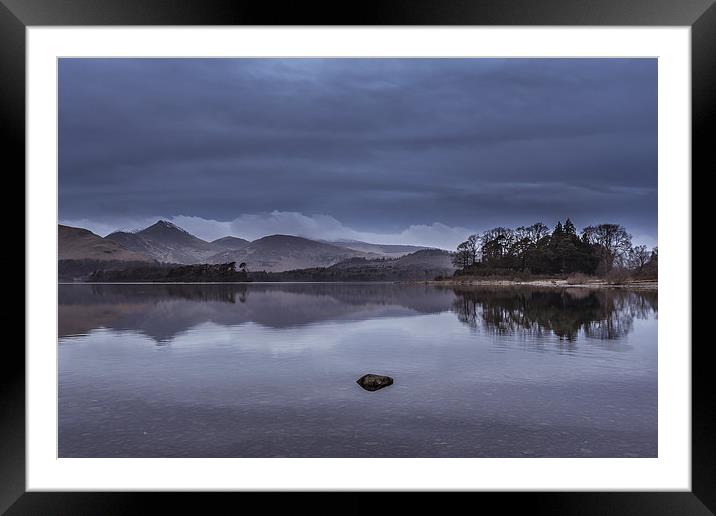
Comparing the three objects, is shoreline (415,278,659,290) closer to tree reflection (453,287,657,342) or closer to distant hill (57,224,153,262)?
tree reflection (453,287,657,342)

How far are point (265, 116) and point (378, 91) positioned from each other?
2271 centimetres

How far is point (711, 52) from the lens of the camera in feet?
7.48

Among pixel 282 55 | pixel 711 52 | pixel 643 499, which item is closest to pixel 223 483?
pixel 643 499

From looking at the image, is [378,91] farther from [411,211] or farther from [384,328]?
[384,328]

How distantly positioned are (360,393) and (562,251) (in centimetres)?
3952

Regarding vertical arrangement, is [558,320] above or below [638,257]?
below

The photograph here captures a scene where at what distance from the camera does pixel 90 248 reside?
71.8 meters

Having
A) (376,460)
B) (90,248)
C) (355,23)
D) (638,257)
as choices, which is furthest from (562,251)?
(90,248)

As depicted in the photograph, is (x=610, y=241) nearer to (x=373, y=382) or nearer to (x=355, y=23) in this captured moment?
Answer: (x=373, y=382)

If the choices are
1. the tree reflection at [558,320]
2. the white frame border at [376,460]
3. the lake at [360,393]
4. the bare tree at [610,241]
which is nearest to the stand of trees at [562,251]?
the bare tree at [610,241]

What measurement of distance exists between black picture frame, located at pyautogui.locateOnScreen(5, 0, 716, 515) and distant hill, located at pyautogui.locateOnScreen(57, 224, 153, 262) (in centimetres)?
7076

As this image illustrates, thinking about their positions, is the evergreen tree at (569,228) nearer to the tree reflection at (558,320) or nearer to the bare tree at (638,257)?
the bare tree at (638,257)

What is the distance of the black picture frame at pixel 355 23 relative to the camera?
2.27 m

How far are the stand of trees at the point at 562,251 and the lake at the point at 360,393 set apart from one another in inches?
1206
